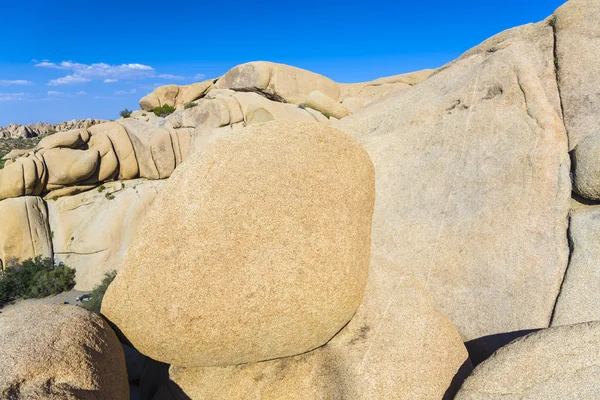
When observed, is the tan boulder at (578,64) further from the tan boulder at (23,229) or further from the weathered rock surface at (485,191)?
the tan boulder at (23,229)

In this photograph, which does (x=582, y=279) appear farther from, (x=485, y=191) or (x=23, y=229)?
(x=23, y=229)

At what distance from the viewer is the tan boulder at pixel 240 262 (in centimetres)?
469

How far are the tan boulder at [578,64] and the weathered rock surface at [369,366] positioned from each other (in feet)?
12.4

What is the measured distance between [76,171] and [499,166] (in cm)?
1680

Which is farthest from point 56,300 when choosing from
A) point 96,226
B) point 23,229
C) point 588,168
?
point 588,168

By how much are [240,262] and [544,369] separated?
3.50 meters

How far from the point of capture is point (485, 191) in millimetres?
6160

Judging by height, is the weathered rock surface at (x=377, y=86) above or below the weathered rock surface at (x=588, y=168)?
above

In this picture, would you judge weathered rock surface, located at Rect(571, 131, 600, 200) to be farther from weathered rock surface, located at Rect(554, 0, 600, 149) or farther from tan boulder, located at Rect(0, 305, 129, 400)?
tan boulder, located at Rect(0, 305, 129, 400)

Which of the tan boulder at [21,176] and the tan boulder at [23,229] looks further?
the tan boulder at [23,229]

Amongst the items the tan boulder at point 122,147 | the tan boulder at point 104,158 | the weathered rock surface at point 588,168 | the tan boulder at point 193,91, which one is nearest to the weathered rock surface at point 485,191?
the weathered rock surface at point 588,168

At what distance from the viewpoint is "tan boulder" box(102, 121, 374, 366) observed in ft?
15.4

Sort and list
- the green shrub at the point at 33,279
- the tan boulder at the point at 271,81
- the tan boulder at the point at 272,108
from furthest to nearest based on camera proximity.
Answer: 1. the tan boulder at the point at 271,81
2. the tan boulder at the point at 272,108
3. the green shrub at the point at 33,279

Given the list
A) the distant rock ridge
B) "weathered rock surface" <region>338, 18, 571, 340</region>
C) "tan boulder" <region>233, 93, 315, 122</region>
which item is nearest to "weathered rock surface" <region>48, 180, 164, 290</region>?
"tan boulder" <region>233, 93, 315, 122</region>
